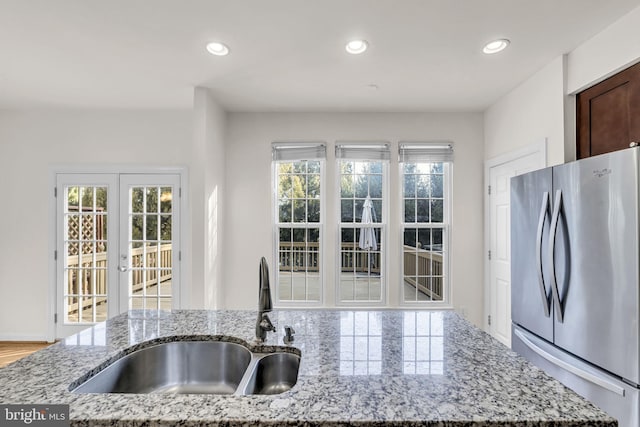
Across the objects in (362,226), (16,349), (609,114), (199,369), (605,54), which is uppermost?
(605,54)

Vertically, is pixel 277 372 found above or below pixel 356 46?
below

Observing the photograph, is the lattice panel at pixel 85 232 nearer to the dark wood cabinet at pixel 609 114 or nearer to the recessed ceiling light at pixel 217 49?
the recessed ceiling light at pixel 217 49

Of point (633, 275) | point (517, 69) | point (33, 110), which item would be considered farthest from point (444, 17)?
point (33, 110)

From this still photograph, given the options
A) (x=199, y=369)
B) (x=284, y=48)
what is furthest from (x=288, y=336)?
(x=284, y=48)

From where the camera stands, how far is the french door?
3.80 metres

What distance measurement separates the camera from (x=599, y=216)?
163 cm

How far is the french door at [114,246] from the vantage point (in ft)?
12.5

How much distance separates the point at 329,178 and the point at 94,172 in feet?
8.80

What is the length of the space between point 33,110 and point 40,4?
8.43 feet

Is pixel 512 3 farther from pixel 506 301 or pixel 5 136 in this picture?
pixel 5 136

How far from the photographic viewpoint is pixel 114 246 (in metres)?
3.81

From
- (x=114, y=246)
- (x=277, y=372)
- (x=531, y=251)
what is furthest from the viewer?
(x=114, y=246)

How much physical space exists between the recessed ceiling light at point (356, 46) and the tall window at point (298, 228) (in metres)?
1.54

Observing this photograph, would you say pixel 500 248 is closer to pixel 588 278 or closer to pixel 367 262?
pixel 367 262
